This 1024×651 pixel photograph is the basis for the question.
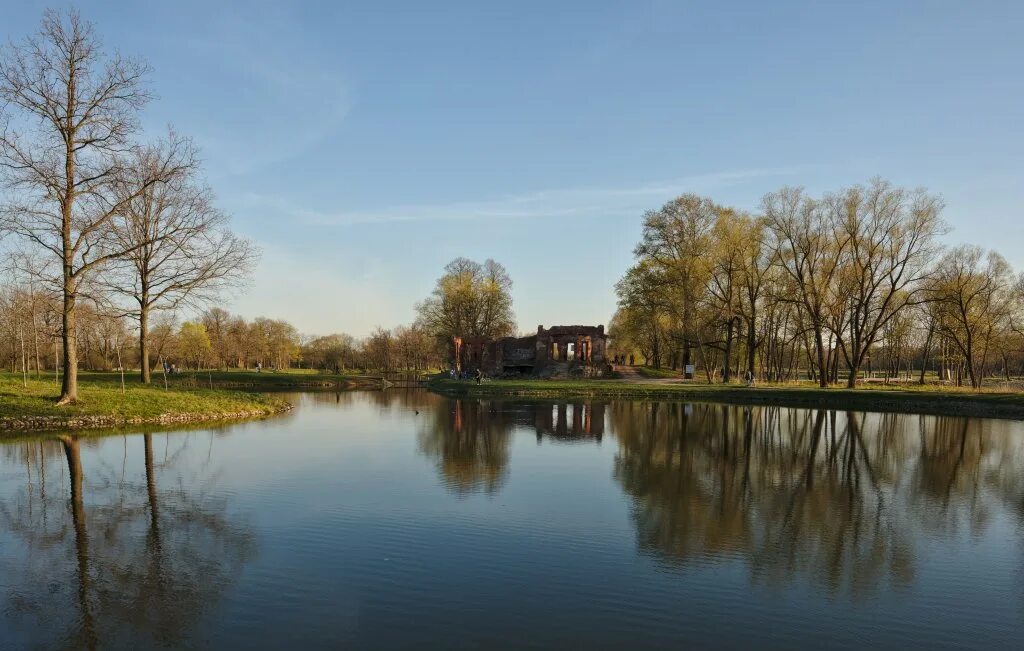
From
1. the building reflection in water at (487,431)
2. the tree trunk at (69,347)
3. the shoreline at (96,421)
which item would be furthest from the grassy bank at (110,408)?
the building reflection in water at (487,431)

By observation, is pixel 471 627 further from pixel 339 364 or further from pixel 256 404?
pixel 339 364

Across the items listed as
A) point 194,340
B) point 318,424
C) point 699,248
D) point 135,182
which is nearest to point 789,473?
point 318,424

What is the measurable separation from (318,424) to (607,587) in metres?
19.4

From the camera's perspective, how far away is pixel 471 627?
20.4 feet

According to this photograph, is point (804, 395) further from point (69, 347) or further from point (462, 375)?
point (69, 347)

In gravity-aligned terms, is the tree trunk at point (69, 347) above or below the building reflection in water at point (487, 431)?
above

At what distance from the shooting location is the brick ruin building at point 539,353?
54.4 metres

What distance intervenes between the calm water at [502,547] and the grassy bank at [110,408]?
2919 mm

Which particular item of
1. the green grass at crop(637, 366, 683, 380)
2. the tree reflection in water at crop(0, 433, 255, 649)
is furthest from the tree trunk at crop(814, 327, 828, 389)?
the tree reflection in water at crop(0, 433, 255, 649)

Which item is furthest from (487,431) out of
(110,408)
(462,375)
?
(462,375)

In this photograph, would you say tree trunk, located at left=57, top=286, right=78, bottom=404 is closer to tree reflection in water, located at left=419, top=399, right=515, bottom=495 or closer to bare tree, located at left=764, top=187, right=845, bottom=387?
tree reflection in water, located at left=419, top=399, right=515, bottom=495

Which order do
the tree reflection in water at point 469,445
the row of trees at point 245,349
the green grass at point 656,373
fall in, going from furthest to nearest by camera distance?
1. the row of trees at point 245,349
2. the green grass at point 656,373
3. the tree reflection in water at point 469,445

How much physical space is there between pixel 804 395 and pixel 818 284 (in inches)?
374

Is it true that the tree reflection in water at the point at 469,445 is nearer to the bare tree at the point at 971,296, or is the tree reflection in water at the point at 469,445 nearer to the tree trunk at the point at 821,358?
the tree trunk at the point at 821,358
